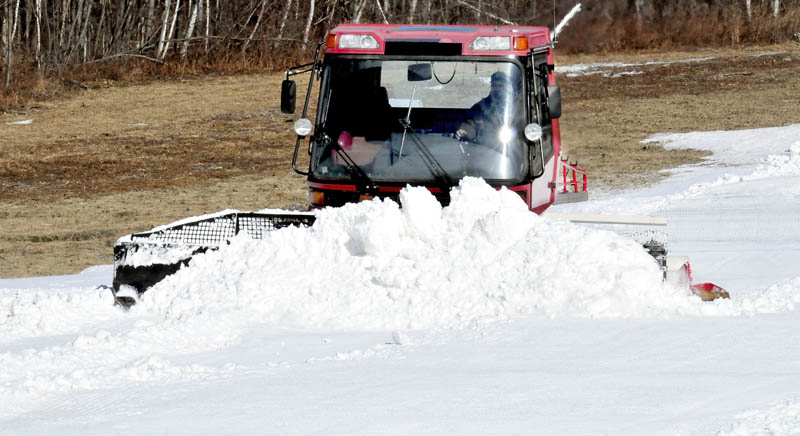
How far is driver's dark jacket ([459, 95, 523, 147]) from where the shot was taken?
832 cm

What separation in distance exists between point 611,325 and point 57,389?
3.20 metres

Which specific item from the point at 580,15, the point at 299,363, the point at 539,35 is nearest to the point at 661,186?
the point at 539,35

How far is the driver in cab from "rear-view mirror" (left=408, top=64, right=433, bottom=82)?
0.41 m

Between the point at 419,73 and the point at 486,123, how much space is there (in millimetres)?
610

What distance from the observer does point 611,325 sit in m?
6.99

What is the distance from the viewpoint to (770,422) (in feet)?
16.8

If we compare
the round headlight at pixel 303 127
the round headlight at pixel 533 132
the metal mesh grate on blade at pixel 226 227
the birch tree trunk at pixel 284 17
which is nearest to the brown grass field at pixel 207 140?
the birch tree trunk at pixel 284 17

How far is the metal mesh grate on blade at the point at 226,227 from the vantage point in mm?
7988

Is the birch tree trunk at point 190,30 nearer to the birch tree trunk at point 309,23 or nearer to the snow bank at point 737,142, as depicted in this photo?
the birch tree trunk at point 309,23

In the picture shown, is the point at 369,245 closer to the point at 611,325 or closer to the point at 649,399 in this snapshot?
the point at 611,325

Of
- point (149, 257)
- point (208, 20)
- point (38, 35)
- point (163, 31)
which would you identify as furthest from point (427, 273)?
point (208, 20)

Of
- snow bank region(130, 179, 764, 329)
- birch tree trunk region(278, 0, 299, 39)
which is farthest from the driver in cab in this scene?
birch tree trunk region(278, 0, 299, 39)

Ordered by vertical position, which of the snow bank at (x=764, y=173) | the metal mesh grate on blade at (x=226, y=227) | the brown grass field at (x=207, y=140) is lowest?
the brown grass field at (x=207, y=140)


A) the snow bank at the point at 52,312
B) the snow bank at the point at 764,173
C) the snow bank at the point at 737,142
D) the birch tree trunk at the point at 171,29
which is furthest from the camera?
the birch tree trunk at the point at 171,29
